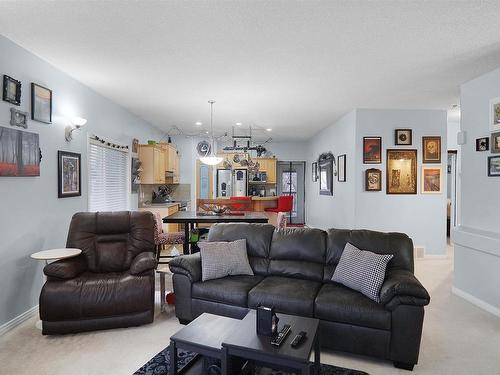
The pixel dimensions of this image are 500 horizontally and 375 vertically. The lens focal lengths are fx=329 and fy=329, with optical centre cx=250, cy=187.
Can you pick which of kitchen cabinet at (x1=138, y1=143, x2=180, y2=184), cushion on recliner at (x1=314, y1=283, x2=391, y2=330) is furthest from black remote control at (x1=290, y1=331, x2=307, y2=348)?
kitchen cabinet at (x1=138, y1=143, x2=180, y2=184)

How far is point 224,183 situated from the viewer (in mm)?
9133

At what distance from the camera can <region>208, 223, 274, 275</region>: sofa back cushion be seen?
339 centimetres

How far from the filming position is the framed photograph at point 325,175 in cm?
716

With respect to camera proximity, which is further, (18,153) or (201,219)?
(201,219)

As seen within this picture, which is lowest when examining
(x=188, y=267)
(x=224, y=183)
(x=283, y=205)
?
(x=188, y=267)

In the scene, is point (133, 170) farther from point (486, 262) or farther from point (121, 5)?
point (486, 262)

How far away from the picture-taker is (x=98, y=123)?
15.7 feet

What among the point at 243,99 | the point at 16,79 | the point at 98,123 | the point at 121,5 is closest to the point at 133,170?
the point at 98,123

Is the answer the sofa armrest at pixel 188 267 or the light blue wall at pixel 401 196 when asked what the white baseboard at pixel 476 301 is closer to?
the light blue wall at pixel 401 196

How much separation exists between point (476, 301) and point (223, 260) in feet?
9.68

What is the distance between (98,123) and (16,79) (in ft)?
5.42

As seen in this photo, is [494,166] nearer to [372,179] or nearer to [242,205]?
[372,179]

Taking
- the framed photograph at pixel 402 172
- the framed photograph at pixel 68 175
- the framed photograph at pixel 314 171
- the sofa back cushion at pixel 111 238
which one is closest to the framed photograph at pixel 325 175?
the framed photograph at pixel 314 171

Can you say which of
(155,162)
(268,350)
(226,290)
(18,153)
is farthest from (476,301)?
(155,162)
